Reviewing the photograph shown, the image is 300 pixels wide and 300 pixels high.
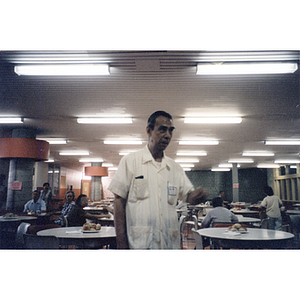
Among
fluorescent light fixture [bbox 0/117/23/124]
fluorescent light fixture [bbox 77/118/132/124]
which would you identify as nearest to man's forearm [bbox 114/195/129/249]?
fluorescent light fixture [bbox 77/118/132/124]

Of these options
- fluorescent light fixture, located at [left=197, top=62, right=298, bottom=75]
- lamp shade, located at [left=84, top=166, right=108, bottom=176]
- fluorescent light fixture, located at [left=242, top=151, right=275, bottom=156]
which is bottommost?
lamp shade, located at [left=84, top=166, right=108, bottom=176]

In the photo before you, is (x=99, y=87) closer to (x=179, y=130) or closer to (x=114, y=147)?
(x=179, y=130)

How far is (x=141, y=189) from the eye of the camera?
2.17m

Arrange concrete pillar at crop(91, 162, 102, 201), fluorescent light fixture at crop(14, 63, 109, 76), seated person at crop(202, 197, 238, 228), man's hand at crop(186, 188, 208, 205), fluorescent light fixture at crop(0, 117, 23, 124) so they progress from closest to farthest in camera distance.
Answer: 1. man's hand at crop(186, 188, 208, 205)
2. fluorescent light fixture at crop(14, 63, 109, 76)
3. seated person at crop(202, 197, 238, 228)
4. fluorescent light fixture at crop(0, 117, 23, 124)
5. concrete pillar at crop(91, 162, 102, 201)

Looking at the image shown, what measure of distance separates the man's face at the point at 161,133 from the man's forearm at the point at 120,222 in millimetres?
546

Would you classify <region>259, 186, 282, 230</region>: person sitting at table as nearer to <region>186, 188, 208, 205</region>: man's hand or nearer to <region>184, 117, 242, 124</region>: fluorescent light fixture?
<region>184, 117, 242, 124</region>: fluorescent light fixture

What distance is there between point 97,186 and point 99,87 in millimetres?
13275

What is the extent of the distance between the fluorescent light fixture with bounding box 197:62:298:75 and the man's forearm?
2781 millimetres

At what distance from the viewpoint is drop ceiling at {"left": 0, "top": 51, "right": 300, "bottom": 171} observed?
3.85 m

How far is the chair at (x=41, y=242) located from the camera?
299 cm

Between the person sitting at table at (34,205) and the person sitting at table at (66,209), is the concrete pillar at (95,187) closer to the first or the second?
the person sitting at table at (34,205)

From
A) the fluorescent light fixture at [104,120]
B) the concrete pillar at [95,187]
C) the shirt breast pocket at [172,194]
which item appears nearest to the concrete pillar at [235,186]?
the concrete pillar at [95,187]

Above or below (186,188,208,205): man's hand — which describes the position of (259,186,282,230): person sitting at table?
below
